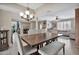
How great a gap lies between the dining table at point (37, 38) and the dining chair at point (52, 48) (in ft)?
0.40

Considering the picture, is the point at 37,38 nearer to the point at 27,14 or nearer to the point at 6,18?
the point at 27,14

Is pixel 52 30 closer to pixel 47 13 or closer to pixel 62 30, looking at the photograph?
pixel 62 30

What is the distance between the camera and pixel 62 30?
1923mm

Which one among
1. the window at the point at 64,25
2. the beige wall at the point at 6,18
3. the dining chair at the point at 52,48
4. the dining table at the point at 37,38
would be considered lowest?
the dining chair at the point at 52,48

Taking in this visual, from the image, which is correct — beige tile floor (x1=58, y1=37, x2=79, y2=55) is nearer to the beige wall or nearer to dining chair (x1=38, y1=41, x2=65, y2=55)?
dining chair (x1=38, y1=41, x2=65, y2=55)

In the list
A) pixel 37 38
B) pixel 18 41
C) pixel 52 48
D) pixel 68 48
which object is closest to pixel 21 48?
pixel 18 41

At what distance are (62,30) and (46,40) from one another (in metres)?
0.39

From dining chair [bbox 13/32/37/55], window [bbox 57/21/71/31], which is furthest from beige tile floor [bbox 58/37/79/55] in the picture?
dining chair [bbox 13/32/37/55]

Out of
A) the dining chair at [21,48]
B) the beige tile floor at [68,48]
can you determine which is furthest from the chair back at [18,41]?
the beige tile floor at [68,48]

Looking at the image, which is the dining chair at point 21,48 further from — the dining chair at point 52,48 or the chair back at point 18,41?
the dining chair at point 52,48

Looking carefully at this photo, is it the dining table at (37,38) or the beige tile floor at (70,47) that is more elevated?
the dining table at (37,38)

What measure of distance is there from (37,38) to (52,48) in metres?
0.36

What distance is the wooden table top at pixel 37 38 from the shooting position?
5.85 ft

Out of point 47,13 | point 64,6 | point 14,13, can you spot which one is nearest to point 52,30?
point 47,13
